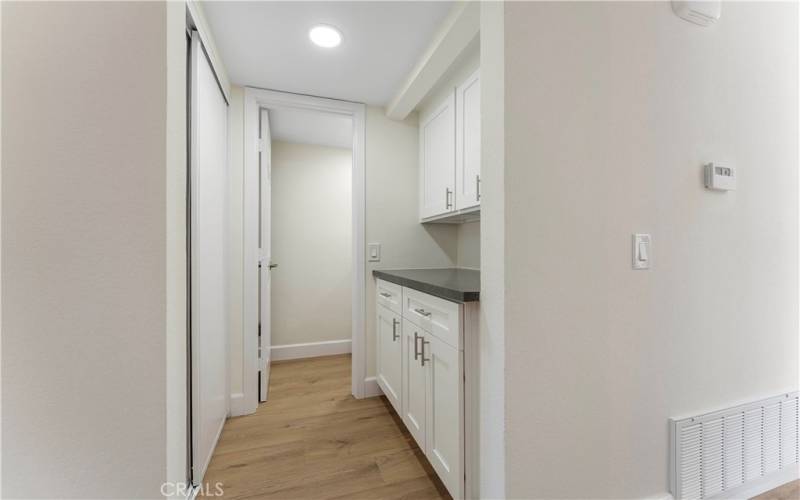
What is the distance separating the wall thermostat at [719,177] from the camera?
1.13m

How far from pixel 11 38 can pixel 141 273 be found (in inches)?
21.6

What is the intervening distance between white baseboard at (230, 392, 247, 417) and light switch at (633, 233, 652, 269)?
2292mm

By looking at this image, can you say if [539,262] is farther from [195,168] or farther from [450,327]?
[195,168]

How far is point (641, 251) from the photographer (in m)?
1.03

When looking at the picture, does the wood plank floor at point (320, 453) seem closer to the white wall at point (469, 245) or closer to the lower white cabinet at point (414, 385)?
the lower white cabinet at point (414, 385)

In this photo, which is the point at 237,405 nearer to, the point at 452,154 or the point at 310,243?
the point at 310,243

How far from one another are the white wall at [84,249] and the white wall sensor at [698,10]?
1.66 metres

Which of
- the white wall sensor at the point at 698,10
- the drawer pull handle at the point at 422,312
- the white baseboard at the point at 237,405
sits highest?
the white wall sensor at the point at 698,10

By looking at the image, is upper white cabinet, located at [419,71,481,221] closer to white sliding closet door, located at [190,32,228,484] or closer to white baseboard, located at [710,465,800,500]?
white sliding closet door, located at [190,32,228,484]

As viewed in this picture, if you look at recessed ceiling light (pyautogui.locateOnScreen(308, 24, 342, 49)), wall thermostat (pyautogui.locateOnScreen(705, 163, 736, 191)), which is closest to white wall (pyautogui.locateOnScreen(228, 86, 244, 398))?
recessed ceiling light (pyautogui.locateOnScreen(308, 24, 342, 49))

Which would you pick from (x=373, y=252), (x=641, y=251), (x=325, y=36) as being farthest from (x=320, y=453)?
(x=325, y=36)

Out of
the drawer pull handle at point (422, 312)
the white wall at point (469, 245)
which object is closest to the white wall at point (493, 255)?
the drawer pull handle at point (422, 312)

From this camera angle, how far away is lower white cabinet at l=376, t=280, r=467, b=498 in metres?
1.12

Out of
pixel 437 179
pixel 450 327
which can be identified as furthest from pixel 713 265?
pixel 437 179
